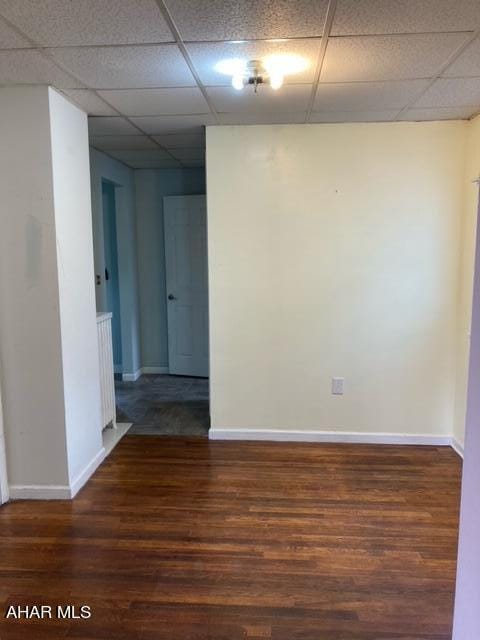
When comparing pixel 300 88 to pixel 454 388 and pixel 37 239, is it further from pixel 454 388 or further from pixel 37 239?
pixel 454 388

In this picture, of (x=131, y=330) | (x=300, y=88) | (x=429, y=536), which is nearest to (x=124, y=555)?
(x=429, y=536)

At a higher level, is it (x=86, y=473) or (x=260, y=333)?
(x=260, y=333)

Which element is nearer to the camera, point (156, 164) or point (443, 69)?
point (443, 69)

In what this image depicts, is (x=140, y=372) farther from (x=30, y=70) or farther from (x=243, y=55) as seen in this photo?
(x=243, y=55)

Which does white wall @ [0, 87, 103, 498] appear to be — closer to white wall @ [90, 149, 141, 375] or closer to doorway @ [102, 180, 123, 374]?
white wall @ [90, 149, 141, 375]

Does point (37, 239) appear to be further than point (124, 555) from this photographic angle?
Yes

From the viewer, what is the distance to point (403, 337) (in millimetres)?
3375

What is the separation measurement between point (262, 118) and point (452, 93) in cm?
116

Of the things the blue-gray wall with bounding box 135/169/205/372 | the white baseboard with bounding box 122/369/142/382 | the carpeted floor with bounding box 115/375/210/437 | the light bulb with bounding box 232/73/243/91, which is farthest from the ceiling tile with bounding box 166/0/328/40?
the white baseboard with bounding box 122/369/142/382

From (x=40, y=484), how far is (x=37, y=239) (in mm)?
1420

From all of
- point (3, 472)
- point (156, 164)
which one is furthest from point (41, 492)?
point (156, 164)

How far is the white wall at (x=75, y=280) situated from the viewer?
2.58m

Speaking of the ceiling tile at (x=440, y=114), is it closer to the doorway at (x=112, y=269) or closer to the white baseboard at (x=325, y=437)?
the white baseboard at (x=325, y=437)

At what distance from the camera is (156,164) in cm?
482
